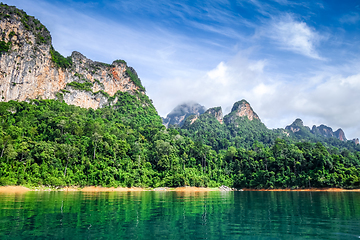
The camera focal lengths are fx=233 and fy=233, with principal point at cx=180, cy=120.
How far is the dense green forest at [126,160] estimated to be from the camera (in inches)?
2216

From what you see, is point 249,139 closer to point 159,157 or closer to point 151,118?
point 151,118

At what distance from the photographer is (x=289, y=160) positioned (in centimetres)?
8444

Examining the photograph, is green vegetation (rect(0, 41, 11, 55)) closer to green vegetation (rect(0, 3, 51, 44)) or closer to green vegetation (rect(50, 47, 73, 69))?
green vegetation (rect(0, 3, 51, 44))

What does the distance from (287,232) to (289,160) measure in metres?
80.6

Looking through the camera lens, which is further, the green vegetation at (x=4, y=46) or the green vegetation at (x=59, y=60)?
the green vegetation at (x=59, y=60)

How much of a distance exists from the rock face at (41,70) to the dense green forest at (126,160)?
7445 millimetres

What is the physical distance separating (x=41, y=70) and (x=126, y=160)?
57386 millimetres

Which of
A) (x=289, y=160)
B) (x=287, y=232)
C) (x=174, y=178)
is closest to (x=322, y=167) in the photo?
(x=289, y=160)

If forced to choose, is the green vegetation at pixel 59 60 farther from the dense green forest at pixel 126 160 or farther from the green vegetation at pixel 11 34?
the dense green forest at pixel 126 160

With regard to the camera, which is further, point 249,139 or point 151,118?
point 249,139

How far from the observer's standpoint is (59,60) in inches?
4409

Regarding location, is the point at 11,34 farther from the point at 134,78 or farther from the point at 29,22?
the point at 134,78

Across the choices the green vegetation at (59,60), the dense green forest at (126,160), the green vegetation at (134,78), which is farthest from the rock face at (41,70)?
the green vegetation at (134,78)

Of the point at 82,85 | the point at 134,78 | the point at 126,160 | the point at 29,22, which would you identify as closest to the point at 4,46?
the point at 29,22
